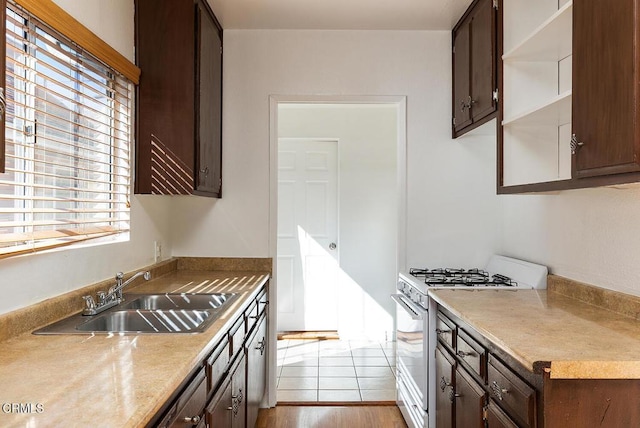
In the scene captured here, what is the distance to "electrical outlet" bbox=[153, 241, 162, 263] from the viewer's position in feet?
9.80

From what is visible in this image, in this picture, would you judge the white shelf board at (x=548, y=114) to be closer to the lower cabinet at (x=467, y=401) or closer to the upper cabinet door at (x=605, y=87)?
the upper cabinet door at (x=605, y=87)

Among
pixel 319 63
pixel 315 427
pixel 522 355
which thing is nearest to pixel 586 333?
pixel 522 355

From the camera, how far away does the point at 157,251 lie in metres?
3.04

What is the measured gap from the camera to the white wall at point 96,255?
1673 millimetres

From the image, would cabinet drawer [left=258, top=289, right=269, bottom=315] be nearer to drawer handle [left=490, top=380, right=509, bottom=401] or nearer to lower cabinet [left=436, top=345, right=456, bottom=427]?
lower cabinet [left=436, top=345, right=456, bottom=427]

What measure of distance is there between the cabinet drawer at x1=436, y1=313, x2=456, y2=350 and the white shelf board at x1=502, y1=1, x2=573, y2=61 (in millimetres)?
1292

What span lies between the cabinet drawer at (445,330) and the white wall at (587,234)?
0.65 m

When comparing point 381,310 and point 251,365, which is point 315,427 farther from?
point 381,310

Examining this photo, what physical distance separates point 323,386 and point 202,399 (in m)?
2.25

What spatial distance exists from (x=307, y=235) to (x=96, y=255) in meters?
3.00

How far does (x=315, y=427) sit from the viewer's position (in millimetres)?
3010

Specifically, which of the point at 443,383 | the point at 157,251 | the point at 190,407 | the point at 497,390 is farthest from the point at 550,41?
the point at 157,251

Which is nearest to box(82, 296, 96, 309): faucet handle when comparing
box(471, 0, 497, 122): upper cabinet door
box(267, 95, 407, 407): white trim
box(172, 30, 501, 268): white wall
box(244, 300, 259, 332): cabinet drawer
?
box(244, 300, 259, 332): cabinet drawer

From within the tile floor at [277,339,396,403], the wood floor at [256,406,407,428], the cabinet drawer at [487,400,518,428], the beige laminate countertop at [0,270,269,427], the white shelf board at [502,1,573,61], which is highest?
the white shelf board at [502,1,573,61]
